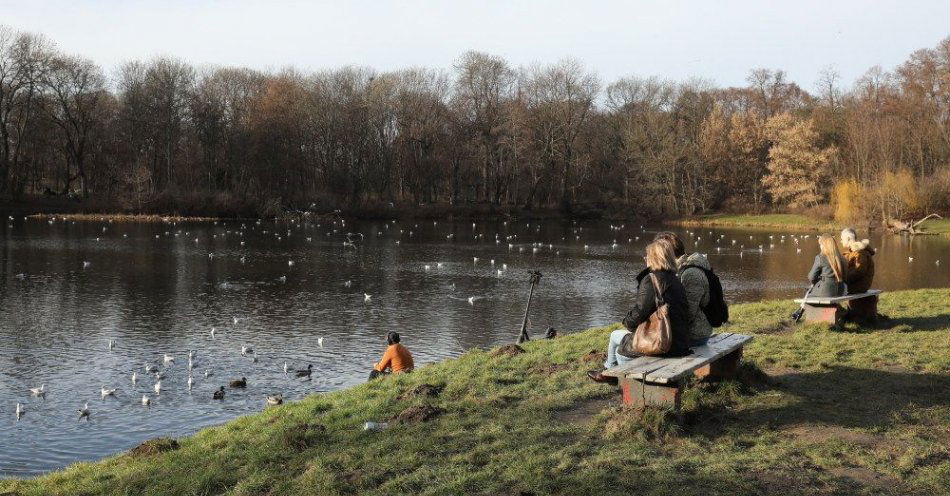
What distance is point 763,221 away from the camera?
67562 millimetres

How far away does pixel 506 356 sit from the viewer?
11.4 metres

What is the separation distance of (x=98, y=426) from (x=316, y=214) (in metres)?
55.9

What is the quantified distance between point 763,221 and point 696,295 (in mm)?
64078

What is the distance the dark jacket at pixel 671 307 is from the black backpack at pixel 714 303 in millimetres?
674

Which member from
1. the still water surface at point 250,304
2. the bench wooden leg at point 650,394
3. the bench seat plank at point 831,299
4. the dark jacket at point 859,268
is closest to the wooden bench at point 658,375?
the bench wooden leg at point 650,394

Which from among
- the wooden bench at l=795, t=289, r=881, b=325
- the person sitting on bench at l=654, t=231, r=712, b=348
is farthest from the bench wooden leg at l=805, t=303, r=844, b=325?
the person sitting on bench at l=654, t=231, r=712, b=348

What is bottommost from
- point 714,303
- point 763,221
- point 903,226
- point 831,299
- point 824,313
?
point 824,313

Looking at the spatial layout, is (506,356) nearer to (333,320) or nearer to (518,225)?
(333,320)

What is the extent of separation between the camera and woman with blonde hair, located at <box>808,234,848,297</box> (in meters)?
12.1

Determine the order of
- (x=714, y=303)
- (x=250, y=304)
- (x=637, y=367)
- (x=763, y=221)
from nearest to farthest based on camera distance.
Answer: (x=637, y=367) < (x=714, y=303) < (x=250, y=304) < (x=763, y=221)

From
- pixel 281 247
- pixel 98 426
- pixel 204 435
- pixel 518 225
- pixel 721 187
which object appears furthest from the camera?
pixel 721 187

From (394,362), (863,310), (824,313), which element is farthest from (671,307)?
(863,310)

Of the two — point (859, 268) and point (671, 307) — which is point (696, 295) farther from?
point (859, 268)

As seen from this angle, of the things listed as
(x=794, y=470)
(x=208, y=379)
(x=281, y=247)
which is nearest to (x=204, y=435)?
(x=208, y=379)
